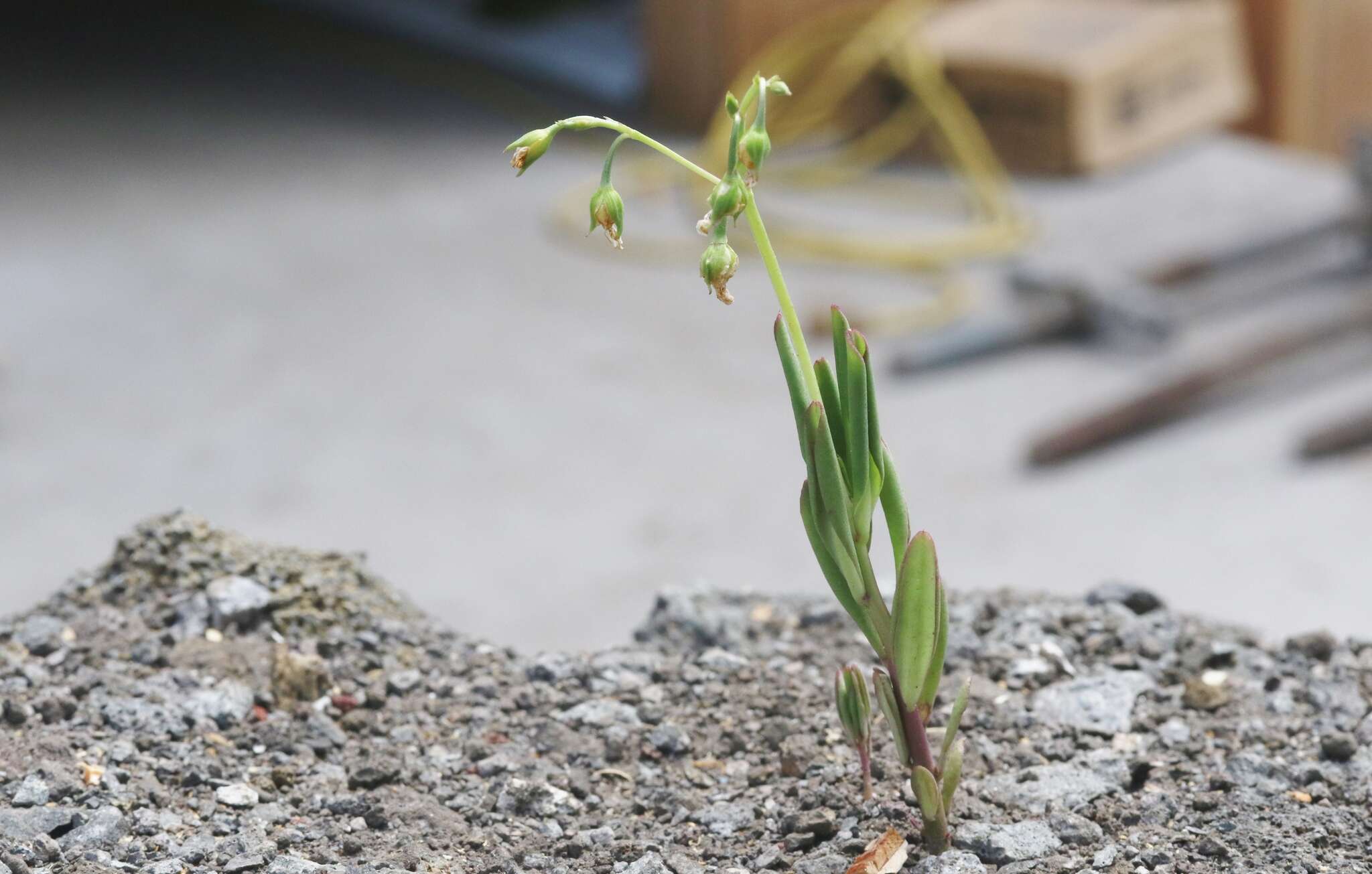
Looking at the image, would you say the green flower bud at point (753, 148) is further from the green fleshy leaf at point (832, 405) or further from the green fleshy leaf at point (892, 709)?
the green fleshy leaf at point (892, 709)

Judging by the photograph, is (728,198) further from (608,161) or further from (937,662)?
(937,662)

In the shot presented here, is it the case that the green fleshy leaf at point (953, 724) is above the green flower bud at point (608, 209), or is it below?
below

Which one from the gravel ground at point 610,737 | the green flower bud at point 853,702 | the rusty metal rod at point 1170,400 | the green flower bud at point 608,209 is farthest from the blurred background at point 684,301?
the green flower bud at point 608,209

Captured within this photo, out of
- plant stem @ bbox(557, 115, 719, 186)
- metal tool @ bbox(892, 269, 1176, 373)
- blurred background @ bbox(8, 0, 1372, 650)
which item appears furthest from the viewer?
metal tool @ bbox(892, 269, 1176, 373)

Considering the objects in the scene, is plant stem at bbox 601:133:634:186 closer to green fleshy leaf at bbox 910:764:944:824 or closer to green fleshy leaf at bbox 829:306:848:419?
green fleshy leaf at bbox 829:306:848:419

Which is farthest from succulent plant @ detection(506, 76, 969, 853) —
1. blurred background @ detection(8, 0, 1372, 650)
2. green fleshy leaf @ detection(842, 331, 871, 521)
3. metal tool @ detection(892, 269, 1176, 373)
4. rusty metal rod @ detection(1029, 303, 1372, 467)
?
metal tool @ detection(892, 269, 1176, 373)

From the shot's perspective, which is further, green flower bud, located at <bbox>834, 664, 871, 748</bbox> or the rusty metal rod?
the rusty metal rod

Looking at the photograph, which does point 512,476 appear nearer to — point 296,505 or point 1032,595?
point 296,505
